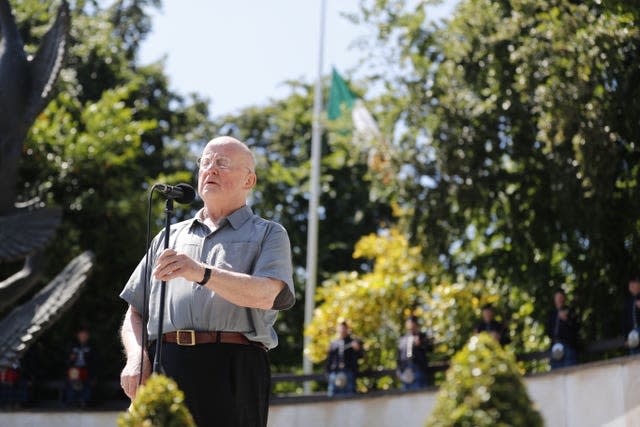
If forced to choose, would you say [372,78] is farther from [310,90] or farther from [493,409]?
[493,409]

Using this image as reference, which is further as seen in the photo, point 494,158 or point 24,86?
point 494,158

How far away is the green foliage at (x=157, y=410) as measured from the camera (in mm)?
3201

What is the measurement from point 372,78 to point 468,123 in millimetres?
2188

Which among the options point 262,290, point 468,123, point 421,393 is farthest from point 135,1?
point 262,290

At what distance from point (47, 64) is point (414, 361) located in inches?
231

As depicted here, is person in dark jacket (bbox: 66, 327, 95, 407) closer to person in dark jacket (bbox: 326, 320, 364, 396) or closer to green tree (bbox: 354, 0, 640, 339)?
person in dark jacket (bbox: 326, 320, 364, 396)

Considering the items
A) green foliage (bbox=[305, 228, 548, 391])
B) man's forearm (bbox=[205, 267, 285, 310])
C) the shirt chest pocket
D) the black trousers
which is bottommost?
the black trousers

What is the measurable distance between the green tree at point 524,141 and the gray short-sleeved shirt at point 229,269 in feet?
31.3

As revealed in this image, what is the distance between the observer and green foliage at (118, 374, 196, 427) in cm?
320

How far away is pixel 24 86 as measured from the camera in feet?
44.0

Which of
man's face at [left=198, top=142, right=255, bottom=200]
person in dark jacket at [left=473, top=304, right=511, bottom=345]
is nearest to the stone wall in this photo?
person in dark jacket at [left=473, top=304, right=511, bottom=345]

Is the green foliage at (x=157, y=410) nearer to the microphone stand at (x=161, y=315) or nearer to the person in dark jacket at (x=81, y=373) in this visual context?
the microphone stand at (x=161, y=315)

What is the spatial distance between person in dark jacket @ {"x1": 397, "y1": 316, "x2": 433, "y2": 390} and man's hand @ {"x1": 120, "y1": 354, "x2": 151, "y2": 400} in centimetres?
1018

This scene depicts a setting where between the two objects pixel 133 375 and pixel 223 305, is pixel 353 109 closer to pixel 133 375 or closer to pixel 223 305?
pixel 223 305
